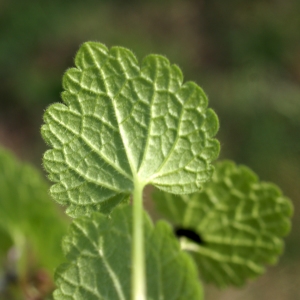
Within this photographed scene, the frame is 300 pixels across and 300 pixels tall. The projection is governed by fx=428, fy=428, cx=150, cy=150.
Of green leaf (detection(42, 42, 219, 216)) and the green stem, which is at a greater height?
green leaf (detection(42, 42, 219, 216))

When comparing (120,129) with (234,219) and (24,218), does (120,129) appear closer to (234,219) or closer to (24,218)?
(234,219)

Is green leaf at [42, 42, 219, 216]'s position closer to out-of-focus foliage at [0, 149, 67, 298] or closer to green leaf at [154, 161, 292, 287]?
green leaf at [154, 161, 292, 287]

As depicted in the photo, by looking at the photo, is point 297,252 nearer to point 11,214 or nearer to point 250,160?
point 250,160

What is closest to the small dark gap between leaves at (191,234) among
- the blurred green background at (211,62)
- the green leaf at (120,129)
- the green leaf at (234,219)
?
the green leaf at (234,219)

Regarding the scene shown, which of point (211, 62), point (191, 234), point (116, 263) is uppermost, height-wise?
point (211, 62)

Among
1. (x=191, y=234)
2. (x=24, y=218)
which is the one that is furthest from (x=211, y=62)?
(x=191, y=234)

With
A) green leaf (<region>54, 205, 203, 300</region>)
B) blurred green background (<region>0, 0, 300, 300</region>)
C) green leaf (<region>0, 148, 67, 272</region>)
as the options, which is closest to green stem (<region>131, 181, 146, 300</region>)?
green leaf (<region>54, 205, 203, 300</region>)
